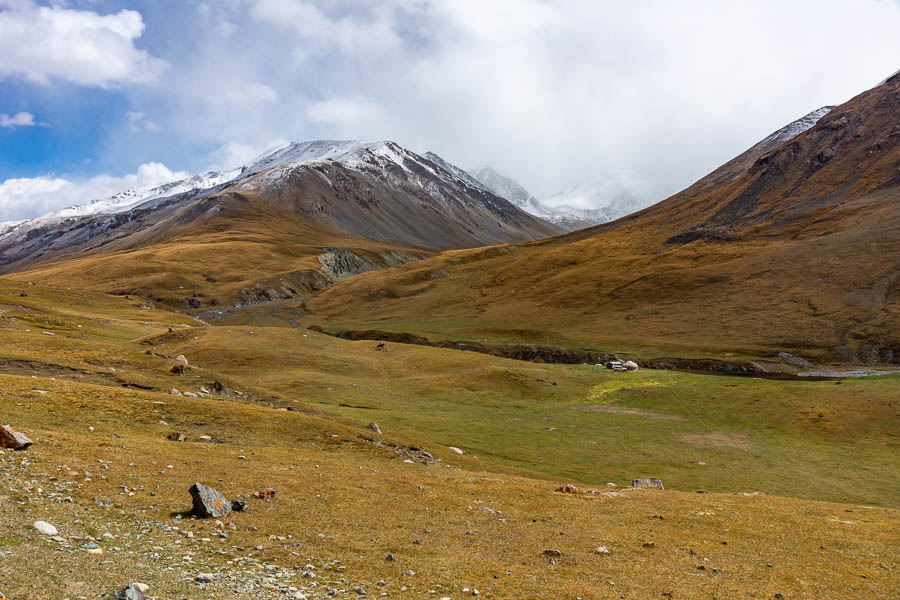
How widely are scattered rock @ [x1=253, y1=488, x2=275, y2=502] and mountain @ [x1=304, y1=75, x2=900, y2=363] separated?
289 ft

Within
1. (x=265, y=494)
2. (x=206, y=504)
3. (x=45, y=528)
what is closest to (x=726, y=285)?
(x=265, y=494)

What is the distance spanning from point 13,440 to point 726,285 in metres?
140

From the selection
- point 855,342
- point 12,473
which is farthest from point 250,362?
point 855,342

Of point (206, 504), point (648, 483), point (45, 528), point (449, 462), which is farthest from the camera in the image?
point (449, 462)

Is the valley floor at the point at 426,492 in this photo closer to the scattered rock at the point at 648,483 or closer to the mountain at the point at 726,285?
the scattered rock at the point at 648,483

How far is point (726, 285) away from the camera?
130250 mm

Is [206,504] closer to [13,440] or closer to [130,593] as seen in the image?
[130,593]

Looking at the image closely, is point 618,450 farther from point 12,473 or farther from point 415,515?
point 12,473

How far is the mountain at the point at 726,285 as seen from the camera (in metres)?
101

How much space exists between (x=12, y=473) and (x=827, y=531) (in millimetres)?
26939

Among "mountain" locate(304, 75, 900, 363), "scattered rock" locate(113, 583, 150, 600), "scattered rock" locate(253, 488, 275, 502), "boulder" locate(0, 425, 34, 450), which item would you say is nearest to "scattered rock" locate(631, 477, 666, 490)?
"scattered rock" locate(253, 488, 275, 502)

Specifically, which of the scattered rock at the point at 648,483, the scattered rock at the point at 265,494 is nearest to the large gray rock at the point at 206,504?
the scattered rock at the point at 265,494

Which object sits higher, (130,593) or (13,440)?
(13,440)

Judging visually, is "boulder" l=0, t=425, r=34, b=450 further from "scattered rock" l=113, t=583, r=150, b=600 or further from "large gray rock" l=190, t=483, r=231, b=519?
"scattered rock" l=113, t=583, r=150, b=600
